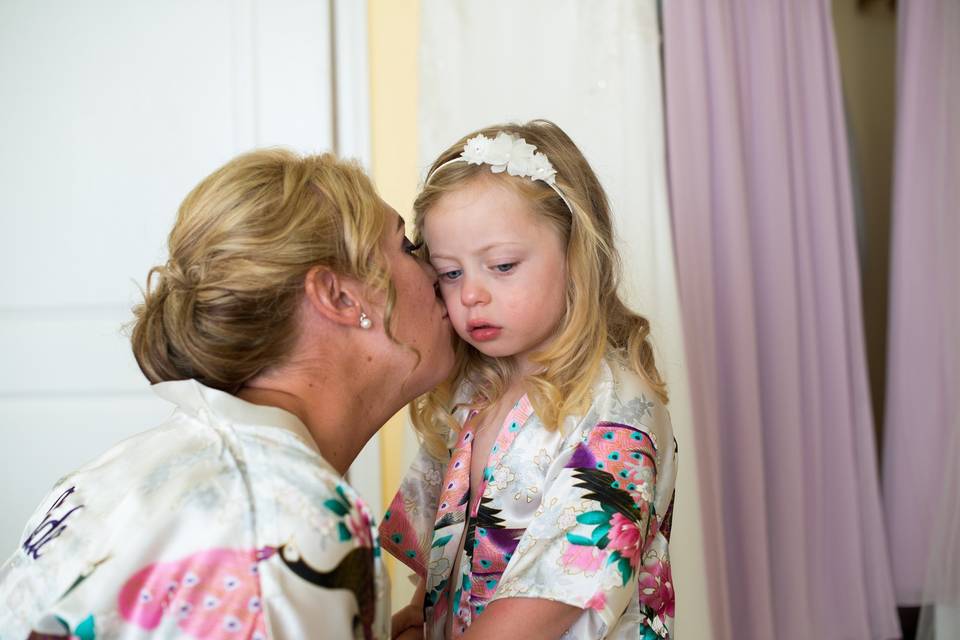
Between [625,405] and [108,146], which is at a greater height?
[108,146]

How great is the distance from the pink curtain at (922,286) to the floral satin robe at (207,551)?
1.92 meters

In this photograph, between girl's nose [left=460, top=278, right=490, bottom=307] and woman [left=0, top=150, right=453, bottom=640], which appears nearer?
woman [left=0, top=150, right=453, bottom=640]

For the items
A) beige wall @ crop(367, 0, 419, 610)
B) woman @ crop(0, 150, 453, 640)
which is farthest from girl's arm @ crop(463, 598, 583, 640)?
beige wall @ crop(367, 0, 419, 610)

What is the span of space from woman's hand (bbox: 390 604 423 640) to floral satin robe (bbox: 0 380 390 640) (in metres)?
0.55

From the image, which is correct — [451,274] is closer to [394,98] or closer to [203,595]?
[203,595]

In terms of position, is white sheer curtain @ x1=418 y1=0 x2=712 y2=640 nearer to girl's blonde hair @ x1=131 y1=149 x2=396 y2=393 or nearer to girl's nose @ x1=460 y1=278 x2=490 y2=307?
girl's nose @ x1=460 y1=278 x2=490 y2=307

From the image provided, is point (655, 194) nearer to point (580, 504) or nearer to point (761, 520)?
point (761, 520)

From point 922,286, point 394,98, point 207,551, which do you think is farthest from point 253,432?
point 922,286

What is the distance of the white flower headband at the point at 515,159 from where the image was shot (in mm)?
1486

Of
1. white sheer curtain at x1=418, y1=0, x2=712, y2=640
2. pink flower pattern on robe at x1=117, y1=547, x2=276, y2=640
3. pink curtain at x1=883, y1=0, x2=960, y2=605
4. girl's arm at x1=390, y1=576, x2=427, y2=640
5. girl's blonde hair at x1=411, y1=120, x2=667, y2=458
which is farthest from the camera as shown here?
pink curtain at x1=883, y1=0, x2=960, y2=605

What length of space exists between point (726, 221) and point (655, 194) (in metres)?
0.20

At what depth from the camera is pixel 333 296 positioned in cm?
118

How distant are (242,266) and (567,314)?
0.59 m

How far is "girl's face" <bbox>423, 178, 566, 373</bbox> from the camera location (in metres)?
1.43
